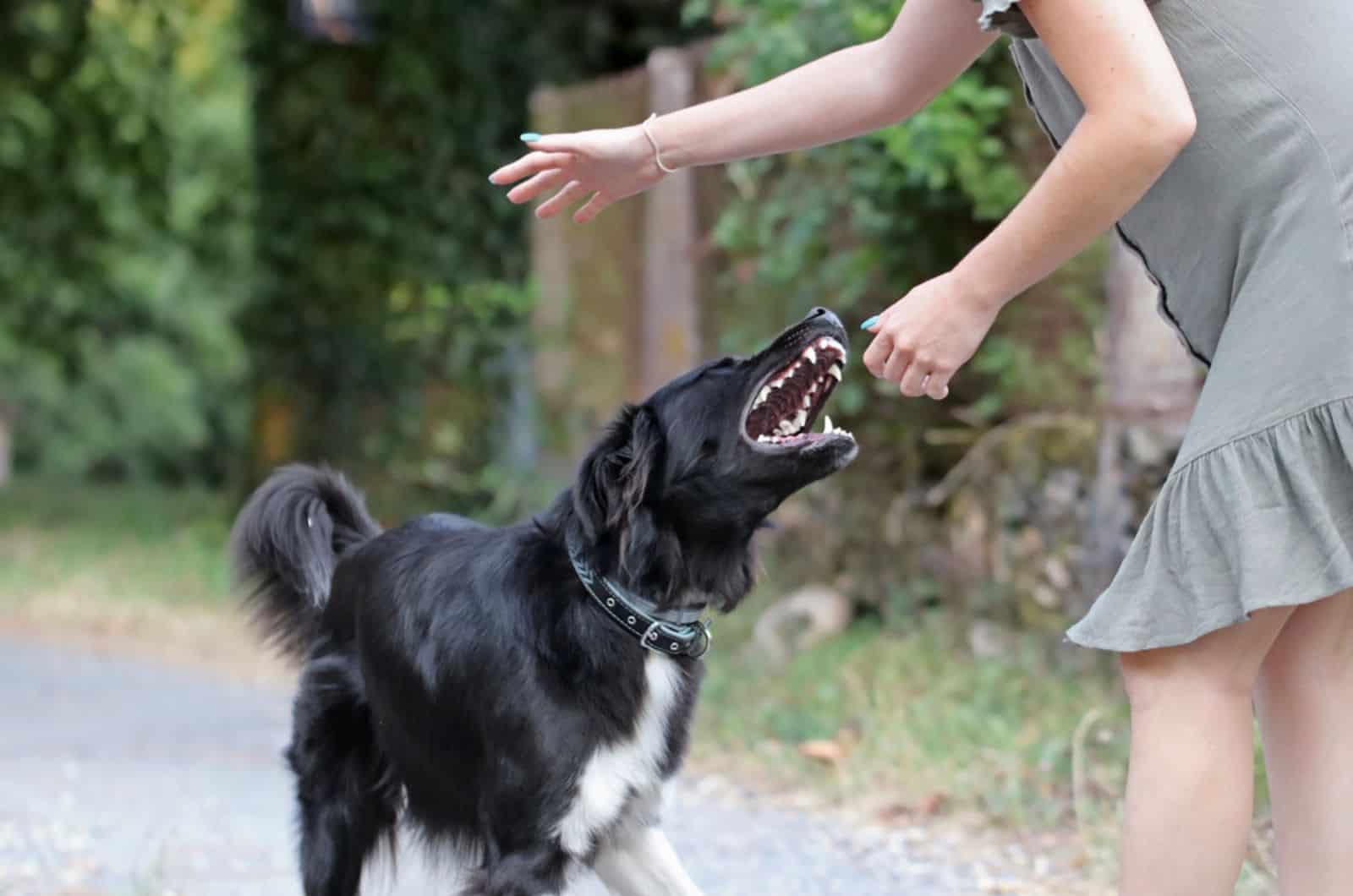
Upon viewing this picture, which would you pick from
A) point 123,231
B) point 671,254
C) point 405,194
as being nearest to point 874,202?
point 671,254

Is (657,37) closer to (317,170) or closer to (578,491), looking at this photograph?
(317,170)

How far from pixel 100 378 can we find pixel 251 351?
13404 mm

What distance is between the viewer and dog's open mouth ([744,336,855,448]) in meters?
2.85

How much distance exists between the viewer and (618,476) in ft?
9.65

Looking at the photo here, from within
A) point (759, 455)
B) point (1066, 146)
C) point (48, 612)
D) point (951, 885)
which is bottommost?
point (48, 612)

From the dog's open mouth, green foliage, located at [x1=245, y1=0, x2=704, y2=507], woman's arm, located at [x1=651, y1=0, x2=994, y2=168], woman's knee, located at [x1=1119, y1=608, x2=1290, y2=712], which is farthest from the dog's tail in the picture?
green foliage, located at [x1=245, y1=0, x2=704, y2=507]

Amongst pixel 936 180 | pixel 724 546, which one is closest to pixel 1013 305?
pixel 936 180

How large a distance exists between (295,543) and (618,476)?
115 centimetres

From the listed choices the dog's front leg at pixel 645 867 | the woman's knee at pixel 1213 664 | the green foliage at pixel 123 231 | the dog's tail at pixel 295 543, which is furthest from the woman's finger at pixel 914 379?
the green foliage at pixel 123 231

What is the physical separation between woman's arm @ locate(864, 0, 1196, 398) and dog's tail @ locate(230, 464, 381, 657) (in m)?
1.98

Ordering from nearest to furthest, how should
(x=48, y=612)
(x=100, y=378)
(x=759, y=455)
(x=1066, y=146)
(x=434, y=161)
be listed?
(x=1066, y=146) < (x=759, y=455) < (x=48, y=612) < (x=434, y=161) < (x=100, y=378)

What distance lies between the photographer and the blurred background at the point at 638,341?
543cm

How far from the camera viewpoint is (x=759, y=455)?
2934 millimetres

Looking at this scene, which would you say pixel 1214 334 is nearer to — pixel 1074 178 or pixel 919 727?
pixel 1074 178
